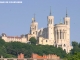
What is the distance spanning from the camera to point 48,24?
179625 mm

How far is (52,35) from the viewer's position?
176 m

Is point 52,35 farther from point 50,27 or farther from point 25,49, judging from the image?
point 25,49

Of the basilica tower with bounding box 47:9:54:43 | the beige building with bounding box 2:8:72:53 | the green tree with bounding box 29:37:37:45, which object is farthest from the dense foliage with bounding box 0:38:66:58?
the basilica tower with bounding box 47:9:54:43

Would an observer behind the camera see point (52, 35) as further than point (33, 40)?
Yes

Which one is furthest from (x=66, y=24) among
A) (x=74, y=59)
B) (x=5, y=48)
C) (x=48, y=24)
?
(x=74, y=59)

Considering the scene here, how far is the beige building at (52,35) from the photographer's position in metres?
172

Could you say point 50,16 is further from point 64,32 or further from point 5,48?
point 5,48

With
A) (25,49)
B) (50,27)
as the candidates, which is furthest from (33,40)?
(25,49)

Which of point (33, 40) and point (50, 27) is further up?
point (50, 27)

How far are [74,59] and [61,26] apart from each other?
115863 millimetres

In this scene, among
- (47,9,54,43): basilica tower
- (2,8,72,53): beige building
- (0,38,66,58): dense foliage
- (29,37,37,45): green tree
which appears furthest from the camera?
(47,9,54,43): basilica tower

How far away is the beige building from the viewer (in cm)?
17225

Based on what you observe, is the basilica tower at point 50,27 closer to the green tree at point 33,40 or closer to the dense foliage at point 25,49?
the green tree at point 33,40

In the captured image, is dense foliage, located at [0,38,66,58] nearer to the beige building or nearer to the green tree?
the green tree
